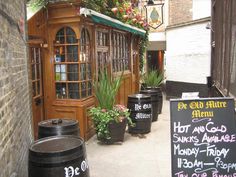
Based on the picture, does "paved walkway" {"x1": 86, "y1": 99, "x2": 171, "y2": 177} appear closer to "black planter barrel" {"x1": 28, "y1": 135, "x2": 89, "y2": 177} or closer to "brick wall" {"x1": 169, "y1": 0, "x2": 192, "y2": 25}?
"black planter barrel" {"x1": 28, "y1": 135, "x2": 89, "y2": 177}

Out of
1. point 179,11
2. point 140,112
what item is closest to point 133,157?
point 140,112

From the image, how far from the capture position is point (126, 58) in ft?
36.4

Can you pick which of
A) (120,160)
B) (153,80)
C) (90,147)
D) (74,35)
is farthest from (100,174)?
(153,80)

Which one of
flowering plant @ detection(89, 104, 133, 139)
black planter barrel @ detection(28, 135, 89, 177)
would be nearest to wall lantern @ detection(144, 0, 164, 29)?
flowering plant @ detection(89, 104, 133, 139)

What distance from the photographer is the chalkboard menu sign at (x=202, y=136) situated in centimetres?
340

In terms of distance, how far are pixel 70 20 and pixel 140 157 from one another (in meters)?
3.09

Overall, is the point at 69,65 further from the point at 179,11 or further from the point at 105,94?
the point at 179,11

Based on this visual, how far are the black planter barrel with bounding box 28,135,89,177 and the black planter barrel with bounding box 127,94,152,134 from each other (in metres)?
4.39

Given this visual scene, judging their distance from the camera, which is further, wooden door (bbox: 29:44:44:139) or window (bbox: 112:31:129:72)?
window (bbox: 112:31:129:72)

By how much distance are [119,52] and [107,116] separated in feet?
13.2

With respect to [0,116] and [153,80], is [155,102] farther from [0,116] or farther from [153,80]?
[0,116]

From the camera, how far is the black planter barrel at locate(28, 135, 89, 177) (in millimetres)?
2846

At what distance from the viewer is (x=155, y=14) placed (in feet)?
48.1

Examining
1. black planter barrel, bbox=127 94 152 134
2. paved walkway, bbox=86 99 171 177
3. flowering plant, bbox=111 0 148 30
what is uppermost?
flowering plant, bbox=111 0 148 30
